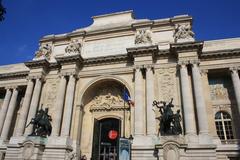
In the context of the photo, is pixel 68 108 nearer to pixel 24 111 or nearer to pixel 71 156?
pixel 71 156

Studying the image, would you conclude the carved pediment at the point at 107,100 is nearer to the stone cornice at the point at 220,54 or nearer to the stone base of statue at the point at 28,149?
the stone base of statue at the point at 28,149

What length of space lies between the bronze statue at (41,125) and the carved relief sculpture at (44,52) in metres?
6.81

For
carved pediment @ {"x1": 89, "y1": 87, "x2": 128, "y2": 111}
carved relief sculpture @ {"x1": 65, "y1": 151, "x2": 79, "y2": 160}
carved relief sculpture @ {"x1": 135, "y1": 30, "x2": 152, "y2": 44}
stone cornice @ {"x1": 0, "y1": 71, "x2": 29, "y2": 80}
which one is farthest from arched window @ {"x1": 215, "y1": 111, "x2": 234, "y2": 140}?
stone cornice @ {"x1": 0, "y1": 71, "x2": 29, "y2": 80}

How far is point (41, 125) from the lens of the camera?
18.4m

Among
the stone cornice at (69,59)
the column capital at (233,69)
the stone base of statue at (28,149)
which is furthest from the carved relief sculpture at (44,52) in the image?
the column capital at (233,69)

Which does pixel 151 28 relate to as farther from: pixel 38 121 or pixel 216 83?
pixel 38 121

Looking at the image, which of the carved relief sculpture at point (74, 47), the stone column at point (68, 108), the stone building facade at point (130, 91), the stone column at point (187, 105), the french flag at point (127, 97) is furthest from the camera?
the carved relief sculpture at point (74, 47)

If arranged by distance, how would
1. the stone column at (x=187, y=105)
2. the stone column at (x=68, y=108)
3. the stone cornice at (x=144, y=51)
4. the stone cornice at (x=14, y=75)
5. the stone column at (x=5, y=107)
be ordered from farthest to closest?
the stone cornice at (x=14, y=75) < the stone column at (x=5, y=107) < the stone cornice at (x=144, y=51) < the stone column at (x=68, y=108) < the stone column at (x=187, y=105)

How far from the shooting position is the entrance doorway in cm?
1917

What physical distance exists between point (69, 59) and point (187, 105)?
1120cm

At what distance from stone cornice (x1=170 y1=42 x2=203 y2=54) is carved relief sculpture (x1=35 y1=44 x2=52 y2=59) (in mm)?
12444

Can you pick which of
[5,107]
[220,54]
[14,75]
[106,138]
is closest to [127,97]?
[106,138]

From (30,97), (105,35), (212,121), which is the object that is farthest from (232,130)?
(30,97)

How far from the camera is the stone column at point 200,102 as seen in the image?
15.8 m
